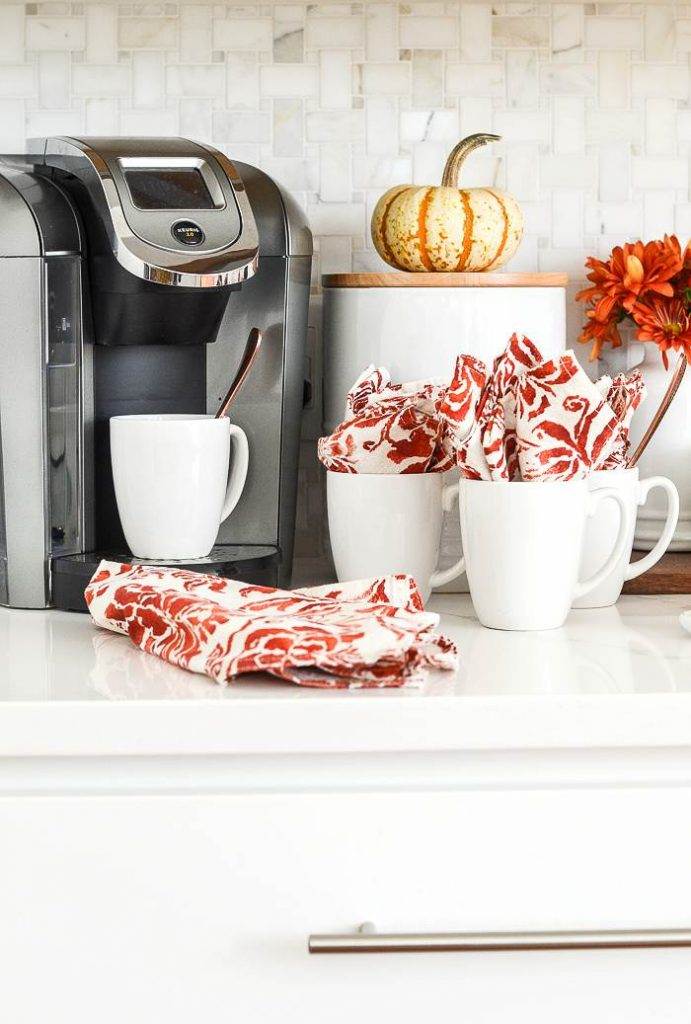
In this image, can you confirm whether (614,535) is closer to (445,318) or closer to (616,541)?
(616,541)

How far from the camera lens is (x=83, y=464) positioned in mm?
1020

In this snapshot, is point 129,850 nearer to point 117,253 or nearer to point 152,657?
point 152,657

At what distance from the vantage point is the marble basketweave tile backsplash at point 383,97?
1.24 metres

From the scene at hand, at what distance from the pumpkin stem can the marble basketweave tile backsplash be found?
4.6 inches

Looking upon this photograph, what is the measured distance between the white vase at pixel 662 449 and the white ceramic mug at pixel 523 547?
263 mm

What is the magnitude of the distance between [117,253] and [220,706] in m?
0.40

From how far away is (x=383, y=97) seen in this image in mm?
1255

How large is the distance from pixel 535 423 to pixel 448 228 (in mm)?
265

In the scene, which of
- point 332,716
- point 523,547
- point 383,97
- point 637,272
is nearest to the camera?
point 332,716

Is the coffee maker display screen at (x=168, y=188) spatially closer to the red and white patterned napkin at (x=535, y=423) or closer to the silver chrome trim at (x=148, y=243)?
the silver chrome trim at (x=148, y=243)

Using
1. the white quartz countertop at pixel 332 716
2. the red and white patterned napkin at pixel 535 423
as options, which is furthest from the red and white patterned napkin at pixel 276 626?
the red and white patterned napkin at pixel 535 423

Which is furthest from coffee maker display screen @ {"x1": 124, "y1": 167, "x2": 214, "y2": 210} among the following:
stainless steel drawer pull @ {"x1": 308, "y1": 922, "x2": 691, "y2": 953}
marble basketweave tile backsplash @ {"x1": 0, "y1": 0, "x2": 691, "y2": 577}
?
stainless steel drawer pull @ {"x1": 308, "y1": 922, "x2": 691, "y2": 953}

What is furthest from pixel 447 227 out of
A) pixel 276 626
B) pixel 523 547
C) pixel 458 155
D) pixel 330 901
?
pixel 330 901

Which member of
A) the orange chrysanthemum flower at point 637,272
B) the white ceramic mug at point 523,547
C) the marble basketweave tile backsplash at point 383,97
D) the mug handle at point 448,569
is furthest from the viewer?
the marble basketweave tile backsplash at point 383,97
